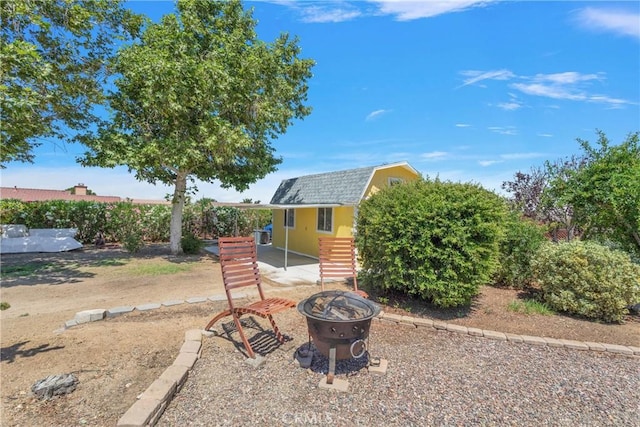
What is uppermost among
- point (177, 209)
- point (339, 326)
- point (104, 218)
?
point (177, 209)

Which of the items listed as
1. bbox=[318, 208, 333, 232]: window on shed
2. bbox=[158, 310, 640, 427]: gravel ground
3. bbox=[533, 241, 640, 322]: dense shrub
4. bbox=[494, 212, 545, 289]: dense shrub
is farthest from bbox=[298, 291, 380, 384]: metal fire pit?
bbox=[318, 208, 333, 232]: window on shed

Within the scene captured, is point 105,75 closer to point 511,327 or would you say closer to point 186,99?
point 186,99

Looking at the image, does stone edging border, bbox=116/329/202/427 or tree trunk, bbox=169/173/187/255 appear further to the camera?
tree trunk, bbox=169/173/187/255

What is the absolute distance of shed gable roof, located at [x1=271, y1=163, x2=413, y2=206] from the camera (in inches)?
470

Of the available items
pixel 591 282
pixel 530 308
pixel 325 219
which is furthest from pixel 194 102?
pixel 591 282

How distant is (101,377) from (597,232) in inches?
428

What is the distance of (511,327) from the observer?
4.91 m

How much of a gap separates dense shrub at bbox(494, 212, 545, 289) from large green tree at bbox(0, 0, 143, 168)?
10.8 meters

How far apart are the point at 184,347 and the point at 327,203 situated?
9009 millimetres

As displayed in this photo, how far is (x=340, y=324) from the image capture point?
10.1 ft

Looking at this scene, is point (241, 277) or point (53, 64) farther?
point (53, 64)

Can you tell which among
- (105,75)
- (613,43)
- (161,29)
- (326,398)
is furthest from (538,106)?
(105,75)

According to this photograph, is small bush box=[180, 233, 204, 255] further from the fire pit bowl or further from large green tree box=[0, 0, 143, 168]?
the fire pit bowl

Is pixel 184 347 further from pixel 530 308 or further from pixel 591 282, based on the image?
pixel 591 282
